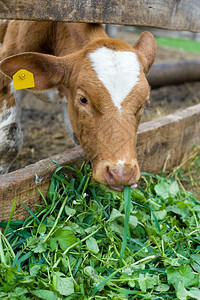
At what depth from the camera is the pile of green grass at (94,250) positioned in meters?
2.03

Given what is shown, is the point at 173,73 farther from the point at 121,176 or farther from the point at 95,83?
the point at 121,176

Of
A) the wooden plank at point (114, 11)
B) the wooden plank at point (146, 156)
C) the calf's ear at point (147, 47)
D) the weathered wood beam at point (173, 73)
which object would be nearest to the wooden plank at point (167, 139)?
the wooden plank at point (146, 156)

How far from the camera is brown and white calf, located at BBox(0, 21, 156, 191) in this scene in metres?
2.36

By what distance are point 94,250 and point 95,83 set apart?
1.01m

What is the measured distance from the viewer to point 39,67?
276 centimetres

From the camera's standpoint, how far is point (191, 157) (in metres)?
4.06

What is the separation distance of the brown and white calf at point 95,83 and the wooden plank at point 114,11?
7.6 inches

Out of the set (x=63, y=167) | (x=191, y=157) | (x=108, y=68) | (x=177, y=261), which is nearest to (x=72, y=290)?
(x=177, y=261)

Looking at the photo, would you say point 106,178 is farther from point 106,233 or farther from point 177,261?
point 177,261

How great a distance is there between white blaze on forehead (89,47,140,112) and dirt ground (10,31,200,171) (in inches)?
60.8

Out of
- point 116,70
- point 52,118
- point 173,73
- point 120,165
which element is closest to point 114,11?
point 116,70

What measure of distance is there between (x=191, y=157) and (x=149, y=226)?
5.12 ft

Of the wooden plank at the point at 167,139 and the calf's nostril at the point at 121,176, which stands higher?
the calf's nostril at the point at 121,176

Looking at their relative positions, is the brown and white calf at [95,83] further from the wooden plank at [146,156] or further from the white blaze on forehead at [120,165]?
the wooden plank at [146,156]
